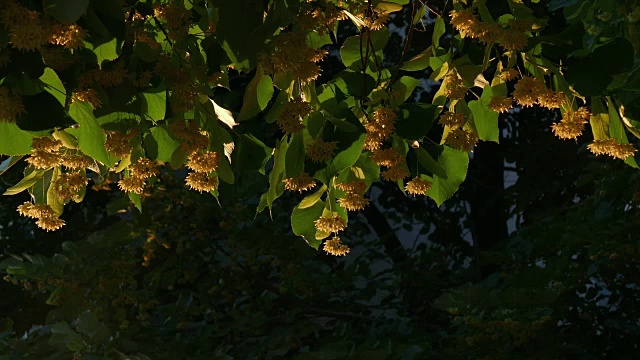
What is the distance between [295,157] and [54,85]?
490 mm

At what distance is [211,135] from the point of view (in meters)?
1.88

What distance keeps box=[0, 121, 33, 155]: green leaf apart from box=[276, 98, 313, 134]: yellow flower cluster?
48 cm

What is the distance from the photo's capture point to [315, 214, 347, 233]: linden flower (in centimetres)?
193

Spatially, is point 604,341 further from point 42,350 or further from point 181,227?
point 42,350

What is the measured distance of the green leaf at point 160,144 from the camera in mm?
1930

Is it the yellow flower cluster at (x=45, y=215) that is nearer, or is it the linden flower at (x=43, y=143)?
the linden flower at (x=43, y=143)

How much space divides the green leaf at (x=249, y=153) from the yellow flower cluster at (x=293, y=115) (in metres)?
0.24

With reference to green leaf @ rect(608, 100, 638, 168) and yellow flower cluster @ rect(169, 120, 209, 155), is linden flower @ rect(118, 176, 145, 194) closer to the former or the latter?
yellow flower cluster @ rect(169, 120, 209, 155)

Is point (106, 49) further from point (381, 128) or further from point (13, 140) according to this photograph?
point (381, 128)

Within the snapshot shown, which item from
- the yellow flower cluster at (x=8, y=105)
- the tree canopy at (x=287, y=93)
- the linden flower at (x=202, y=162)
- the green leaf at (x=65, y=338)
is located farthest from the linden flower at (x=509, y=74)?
the green leaf at (x=65, y=338)

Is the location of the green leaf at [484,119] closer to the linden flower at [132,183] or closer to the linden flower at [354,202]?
the linden flower at [354,202]

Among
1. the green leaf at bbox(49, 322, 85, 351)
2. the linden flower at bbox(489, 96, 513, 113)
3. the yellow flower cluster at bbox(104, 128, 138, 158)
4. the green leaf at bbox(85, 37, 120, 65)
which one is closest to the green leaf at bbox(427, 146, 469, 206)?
the linden flower at bbox(489, 96, 513, 113)

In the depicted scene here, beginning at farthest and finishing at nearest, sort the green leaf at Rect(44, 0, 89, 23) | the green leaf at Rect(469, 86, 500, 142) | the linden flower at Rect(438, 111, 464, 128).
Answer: the green leaf at Rect(469, 86, 500, 142)
the linden flower at Rect(438, 111, 464, 128)
the green leaf at Rect(44, 0, 89, 23)

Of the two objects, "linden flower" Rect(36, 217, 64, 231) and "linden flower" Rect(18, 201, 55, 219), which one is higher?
"linden flower" Rect(18, 201, 55, 219)
